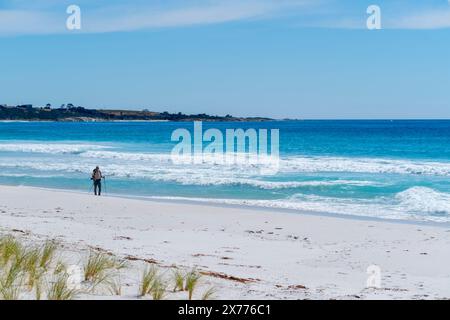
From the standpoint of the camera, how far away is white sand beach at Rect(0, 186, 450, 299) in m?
8.30

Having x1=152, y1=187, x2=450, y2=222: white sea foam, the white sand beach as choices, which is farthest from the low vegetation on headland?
x1=152, y1=187, x2=450, y2=222: white sea foam

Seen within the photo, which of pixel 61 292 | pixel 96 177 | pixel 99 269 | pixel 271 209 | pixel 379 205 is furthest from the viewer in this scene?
pixel 96 177

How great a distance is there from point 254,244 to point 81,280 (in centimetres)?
578

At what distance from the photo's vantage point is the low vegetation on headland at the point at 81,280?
6203 millimetres

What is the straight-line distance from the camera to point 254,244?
12375mm

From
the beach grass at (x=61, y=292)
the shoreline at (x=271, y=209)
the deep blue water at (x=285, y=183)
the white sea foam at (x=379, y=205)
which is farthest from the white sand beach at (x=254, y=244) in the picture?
the deep blue water at (x=285, y=183)

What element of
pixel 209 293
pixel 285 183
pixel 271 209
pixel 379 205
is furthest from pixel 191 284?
pixel 285 183

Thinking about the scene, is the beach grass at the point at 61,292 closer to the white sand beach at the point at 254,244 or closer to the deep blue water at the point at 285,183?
the white sand beach at the point at 254,244

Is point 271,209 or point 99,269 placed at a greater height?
point 99,269

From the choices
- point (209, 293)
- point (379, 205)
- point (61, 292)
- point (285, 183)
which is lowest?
point (379, 205)

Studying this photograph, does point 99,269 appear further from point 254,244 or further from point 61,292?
point 254,244

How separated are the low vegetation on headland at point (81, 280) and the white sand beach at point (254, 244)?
139 mm

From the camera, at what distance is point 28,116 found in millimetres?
188625
